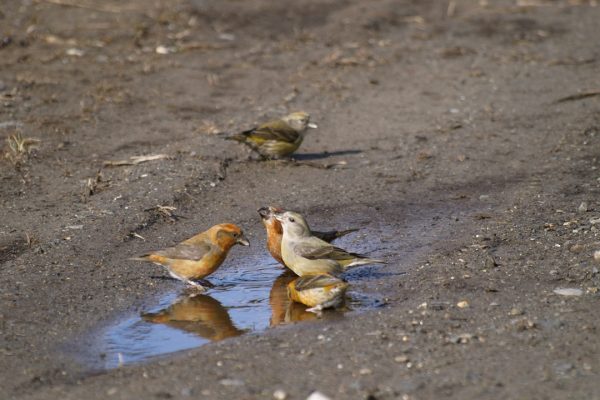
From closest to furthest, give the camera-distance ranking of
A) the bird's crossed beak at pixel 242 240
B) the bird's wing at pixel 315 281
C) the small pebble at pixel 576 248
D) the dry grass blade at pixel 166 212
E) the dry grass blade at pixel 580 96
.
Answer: the bird's wing at pixel 315 281, the small pebble at pixel 576 248, the bird's crossed beak at pixel 242 240, the dry grass blade at pixel 166 212, the dry grass blade at pixel 580 96

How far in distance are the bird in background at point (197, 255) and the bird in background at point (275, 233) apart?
61 cm

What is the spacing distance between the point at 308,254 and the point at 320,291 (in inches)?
41.3

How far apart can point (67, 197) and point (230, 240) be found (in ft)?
9.10

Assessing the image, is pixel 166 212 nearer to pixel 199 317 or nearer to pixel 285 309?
pixel 199 317

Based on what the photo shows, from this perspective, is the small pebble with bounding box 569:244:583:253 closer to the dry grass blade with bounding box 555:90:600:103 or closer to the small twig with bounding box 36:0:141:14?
the dry grass blade with bounding box 555:90:600:103

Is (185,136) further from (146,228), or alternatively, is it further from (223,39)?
(223,39)

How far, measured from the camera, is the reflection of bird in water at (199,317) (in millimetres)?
7918

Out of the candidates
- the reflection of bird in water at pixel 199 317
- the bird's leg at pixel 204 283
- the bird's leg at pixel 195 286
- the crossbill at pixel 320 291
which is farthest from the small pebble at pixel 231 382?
the bird's leg at pixel 204 283

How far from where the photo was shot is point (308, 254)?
8.99 meters

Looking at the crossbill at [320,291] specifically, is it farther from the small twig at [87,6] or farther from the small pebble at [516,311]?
the small twig at [87,6]

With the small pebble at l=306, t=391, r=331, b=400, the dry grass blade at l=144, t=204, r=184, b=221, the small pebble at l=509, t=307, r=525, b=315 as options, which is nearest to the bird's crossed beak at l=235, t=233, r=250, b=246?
the dry grass blade at l=144, t=204, r=184, b=221

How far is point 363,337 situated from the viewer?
7148 mm

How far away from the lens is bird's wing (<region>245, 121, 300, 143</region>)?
12.5m

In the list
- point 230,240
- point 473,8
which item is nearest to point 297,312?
point 230,240
